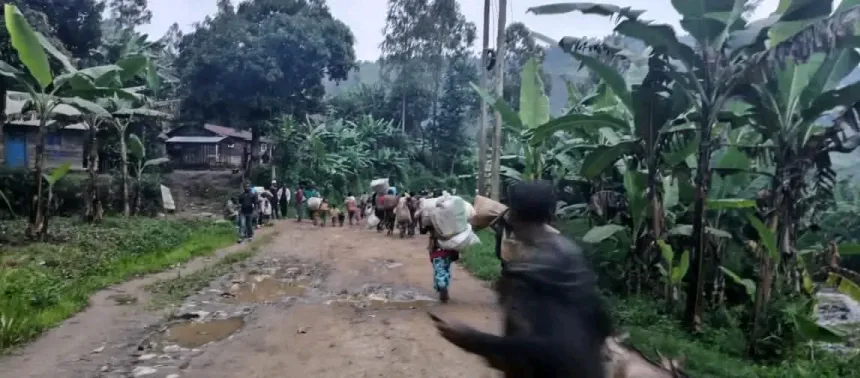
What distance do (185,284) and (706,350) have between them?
298 inches

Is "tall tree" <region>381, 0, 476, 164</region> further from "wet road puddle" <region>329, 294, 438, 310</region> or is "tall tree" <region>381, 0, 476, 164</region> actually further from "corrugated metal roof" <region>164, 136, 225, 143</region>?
"wet road puddle" <region>329, 294, 438, 310</region>

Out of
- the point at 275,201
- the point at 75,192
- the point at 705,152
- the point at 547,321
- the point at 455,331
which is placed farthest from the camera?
the point at 275,201

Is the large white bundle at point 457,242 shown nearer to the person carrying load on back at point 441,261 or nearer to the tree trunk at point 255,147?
the person carrying load on back at point 441,261

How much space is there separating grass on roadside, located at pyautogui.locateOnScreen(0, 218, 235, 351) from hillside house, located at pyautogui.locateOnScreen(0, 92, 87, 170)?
24.3ft

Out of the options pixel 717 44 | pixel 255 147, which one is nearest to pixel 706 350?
pixel 717 44

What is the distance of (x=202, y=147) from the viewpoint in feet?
124

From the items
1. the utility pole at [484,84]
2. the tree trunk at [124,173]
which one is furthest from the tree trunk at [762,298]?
the tree trunk at [124,173]

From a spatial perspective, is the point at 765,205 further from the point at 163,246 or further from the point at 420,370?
the point at 163,246

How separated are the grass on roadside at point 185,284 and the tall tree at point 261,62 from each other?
19.8 m

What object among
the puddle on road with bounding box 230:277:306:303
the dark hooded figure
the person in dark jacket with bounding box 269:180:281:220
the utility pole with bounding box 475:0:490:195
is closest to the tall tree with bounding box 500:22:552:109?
the person in dark jacket with bounding box 269:180:281:220

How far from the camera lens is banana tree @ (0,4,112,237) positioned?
1157cm

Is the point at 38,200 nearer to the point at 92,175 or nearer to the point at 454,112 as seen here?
the point at 92,175

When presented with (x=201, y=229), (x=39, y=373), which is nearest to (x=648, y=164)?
(x=39, y=373)

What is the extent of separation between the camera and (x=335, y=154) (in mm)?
34125
